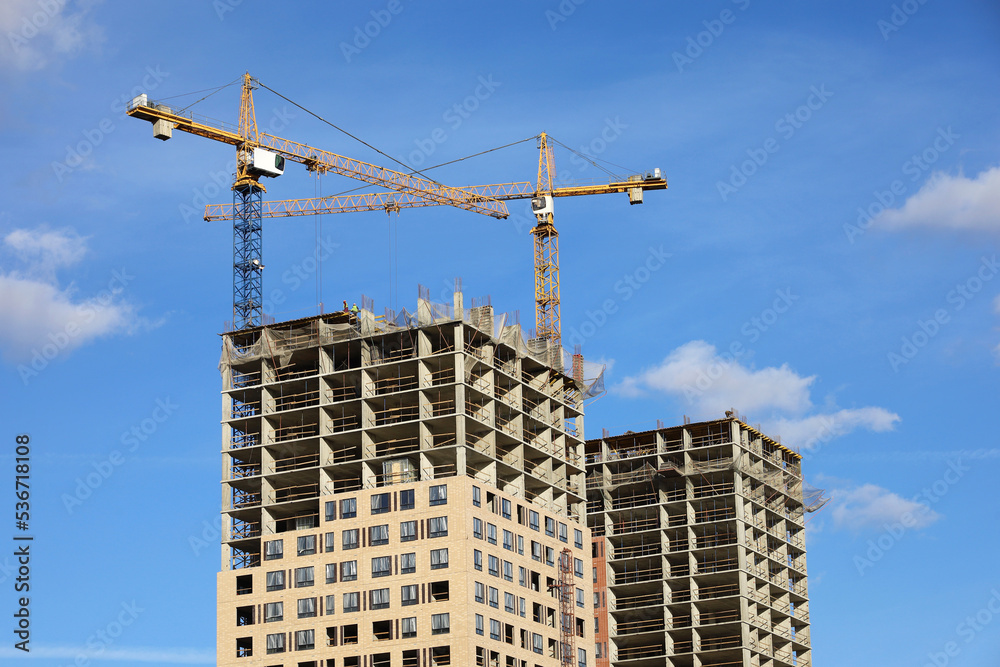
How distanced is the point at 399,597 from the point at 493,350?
28470 millimetres

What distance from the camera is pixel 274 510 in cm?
17425

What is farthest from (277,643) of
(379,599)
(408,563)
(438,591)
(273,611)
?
(438,591)

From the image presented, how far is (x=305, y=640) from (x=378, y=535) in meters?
12.2

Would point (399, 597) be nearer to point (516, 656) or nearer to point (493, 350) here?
point (516, 656)

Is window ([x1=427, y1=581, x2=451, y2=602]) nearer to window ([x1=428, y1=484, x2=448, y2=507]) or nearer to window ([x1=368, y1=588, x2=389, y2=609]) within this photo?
window ([x1=368, y1=588, x2=389, y2=609])

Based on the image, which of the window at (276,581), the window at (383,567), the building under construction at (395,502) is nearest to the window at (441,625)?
the building under construction at (395,502)

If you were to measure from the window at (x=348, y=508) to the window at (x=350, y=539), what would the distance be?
152cm

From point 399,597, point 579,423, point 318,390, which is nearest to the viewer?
point 399,597

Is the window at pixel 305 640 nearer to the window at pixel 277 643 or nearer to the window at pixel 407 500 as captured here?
the window at pixel 277 643

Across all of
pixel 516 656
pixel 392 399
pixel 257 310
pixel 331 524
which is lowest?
pixel 516 656

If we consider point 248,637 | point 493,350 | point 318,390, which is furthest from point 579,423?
point 248,637

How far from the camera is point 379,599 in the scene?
165 meters

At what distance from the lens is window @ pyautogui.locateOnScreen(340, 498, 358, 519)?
169 m

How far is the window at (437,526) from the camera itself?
16529 cm
